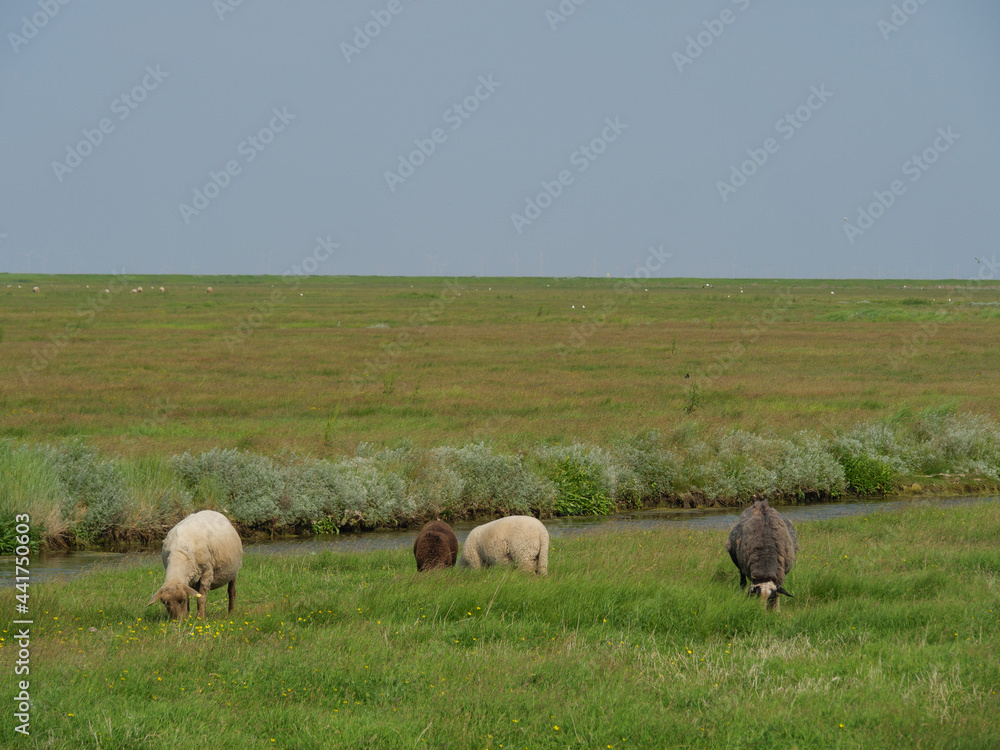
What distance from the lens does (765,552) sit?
11.4m

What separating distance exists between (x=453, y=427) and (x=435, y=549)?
1371 centimetres

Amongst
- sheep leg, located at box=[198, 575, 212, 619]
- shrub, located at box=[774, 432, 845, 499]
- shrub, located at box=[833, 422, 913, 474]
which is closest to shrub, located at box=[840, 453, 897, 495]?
shrub, located at box=[833, 422, 913, 474]

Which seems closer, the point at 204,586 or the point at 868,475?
the point at 204,586

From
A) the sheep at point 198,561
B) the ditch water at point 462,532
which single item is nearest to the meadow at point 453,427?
the ditch water at point 462,532

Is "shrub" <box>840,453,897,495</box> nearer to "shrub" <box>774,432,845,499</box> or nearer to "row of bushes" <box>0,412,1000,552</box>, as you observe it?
"row of bushes" <box>0,412,1000,552</box>

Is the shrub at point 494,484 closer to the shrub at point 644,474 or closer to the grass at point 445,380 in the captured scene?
the grass at point 445,380

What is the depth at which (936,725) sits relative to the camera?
697cm

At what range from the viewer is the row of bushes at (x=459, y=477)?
61.3ft

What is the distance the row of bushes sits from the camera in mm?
18688

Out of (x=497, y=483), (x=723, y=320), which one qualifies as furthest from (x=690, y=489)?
(x=723, y=320)

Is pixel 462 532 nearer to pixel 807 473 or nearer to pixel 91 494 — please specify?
pixel 91 494

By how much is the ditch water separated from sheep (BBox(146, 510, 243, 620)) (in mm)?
4569

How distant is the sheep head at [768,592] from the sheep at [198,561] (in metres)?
6.65

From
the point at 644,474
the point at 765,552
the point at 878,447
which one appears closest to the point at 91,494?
the point at 644,474
